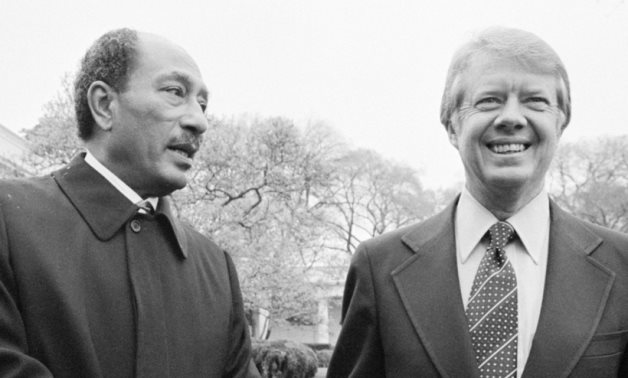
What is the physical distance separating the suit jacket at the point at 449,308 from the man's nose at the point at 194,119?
868mm

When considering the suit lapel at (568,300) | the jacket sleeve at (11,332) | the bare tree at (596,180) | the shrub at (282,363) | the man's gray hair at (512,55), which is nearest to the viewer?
the jacket sleeve at (11,332)

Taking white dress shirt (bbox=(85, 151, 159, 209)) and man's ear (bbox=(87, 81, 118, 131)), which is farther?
man's ear (bbox=(87, 81, 118, 131))

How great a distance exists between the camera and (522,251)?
2.82 m

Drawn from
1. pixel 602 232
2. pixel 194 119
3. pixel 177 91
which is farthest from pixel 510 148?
pixel 177 91

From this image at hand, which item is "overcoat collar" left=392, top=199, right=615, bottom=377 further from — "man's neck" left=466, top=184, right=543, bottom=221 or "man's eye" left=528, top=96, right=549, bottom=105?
"man's eye" left=528, top=96, right=549, bottom=105

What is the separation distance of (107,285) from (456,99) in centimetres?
156

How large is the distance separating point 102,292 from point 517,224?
1.61 m

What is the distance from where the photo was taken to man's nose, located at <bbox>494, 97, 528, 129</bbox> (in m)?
2.71

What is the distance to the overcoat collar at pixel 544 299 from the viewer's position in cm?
257

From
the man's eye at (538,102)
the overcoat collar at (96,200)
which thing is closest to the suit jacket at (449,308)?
the man's eye at (538,102)

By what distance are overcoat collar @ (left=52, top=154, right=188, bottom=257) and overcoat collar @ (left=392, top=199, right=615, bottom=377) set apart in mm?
992

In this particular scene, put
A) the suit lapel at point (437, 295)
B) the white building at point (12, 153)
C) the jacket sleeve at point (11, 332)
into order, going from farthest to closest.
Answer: the white building at point (12, 153), the suit lapel at point (437, 295), the jacket sleeve at point (11, 332)

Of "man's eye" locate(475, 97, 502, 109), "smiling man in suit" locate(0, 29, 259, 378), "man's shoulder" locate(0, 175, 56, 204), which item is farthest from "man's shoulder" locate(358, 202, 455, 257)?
"man's shoulder" locate(0, 175, 56, 204)

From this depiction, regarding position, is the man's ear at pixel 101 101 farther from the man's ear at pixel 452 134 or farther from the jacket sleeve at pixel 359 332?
the man's ear at pixel 452 134
